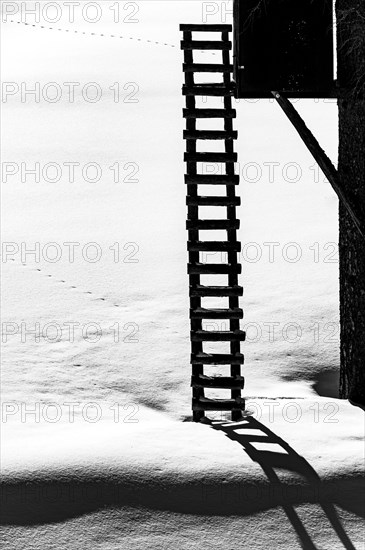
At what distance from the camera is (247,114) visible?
23.1 metres

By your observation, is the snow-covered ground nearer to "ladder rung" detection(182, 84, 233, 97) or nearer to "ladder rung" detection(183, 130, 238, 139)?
"ladder rung" detection(183, 130, 238, 139)

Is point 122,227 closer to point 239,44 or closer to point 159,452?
point 239,44

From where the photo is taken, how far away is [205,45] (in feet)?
35.4

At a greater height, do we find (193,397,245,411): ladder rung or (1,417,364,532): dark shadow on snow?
(193,397,245,411): ladder rung

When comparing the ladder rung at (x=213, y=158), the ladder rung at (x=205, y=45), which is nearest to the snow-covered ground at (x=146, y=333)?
the ladder rung at (x=213, y=158)

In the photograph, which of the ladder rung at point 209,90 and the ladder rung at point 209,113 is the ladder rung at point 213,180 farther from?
the ladder rung at point 209,90

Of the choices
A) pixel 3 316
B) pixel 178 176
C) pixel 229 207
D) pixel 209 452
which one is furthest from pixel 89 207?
pixel 209 452

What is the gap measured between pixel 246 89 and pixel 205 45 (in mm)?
851

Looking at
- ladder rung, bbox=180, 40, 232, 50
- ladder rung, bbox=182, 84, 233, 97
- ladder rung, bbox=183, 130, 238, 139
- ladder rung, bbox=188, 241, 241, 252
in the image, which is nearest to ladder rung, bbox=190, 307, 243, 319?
ladder rung, bbox=188, 241, 241, 252

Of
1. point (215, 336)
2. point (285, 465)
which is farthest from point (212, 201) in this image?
point (285, 465)

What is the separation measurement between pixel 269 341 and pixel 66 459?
4.78 m

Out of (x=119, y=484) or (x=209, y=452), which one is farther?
(x=209, y=452)

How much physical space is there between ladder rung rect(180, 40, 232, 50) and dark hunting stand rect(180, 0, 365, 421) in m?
0.01

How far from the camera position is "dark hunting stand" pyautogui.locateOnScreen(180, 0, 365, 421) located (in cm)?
1023
